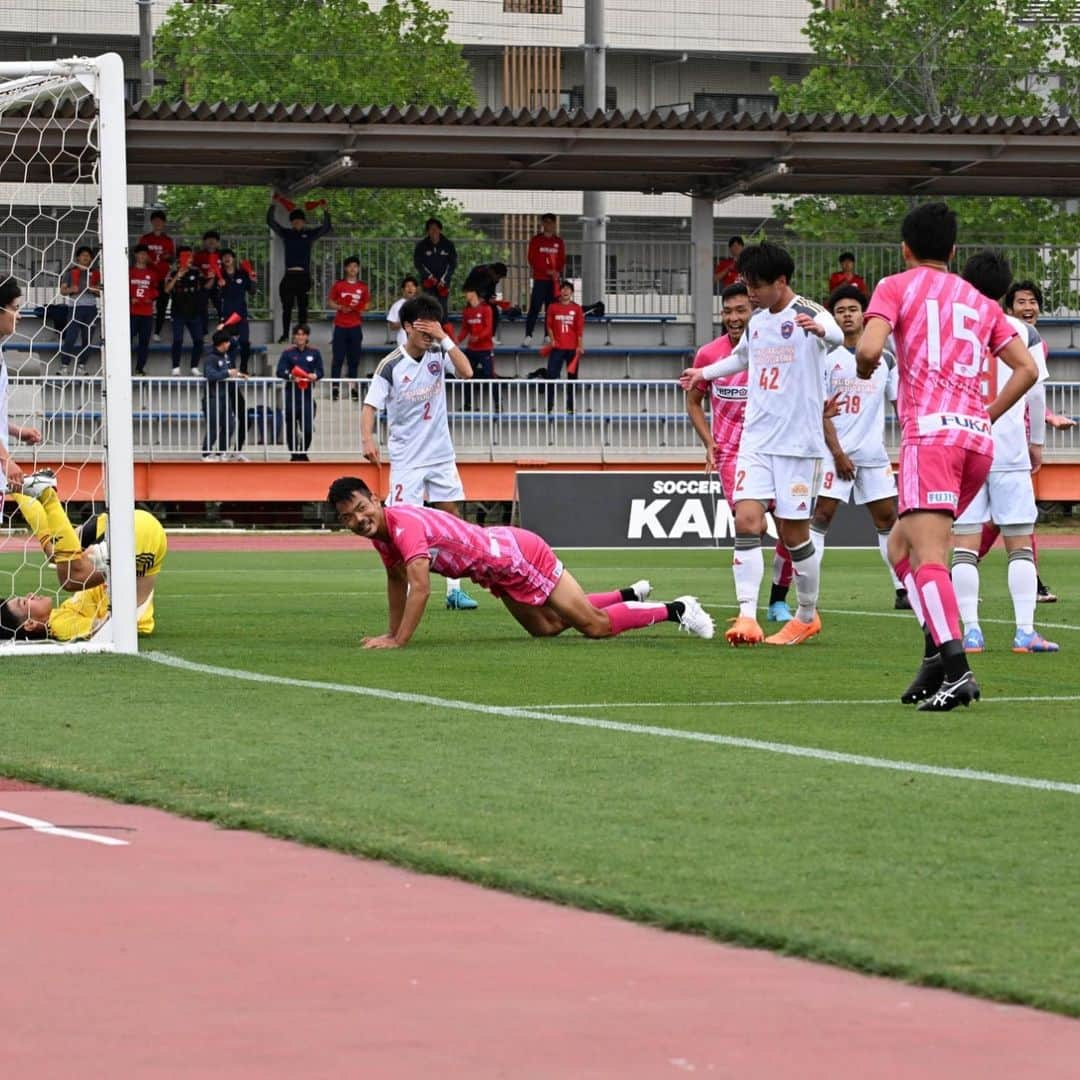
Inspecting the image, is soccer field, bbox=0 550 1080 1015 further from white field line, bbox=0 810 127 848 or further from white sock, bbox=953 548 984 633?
white field line, bbox=0 810 127 848

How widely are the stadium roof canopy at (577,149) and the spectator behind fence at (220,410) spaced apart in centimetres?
305

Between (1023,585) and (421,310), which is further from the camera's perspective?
(421,310)

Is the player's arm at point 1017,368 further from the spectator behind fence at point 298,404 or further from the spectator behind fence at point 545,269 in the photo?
the spectator behind fence at point 545,269

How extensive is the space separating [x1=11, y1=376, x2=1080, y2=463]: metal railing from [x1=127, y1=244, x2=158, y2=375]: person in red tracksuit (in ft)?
7.84

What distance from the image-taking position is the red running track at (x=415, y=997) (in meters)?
4.00

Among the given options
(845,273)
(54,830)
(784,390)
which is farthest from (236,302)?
(54,830)

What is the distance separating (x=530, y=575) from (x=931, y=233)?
355cm

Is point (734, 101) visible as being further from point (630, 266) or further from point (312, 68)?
point (630, 266)

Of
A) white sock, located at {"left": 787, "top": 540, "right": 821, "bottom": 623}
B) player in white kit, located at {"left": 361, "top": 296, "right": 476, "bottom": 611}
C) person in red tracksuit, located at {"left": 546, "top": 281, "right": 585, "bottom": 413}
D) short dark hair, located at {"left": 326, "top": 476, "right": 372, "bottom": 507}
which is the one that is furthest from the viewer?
person in red tracksuit, located at {"left": 546, "top": 281, "right": 585, "bottom": 413}

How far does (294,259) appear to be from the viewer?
32750 millimetres

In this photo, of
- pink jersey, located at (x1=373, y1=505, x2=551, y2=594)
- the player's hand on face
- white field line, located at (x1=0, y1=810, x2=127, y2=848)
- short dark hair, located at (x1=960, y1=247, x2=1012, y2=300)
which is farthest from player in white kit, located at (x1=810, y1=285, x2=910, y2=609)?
white field line, located at (x1=0, y1=810, x2=127, y2=848)

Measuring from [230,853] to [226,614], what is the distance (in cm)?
962

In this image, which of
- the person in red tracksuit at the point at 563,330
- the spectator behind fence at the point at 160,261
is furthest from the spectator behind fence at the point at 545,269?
the spectator behind fence at the point at 160,261

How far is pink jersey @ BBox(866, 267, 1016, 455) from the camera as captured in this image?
9438mm
